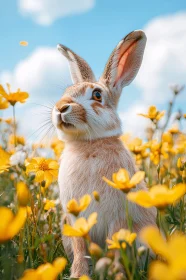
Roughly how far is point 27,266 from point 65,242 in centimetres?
73

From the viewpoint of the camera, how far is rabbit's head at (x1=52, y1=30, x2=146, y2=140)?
2807mm

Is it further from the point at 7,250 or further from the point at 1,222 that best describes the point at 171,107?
the point at 1,222

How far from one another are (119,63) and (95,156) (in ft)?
3.91

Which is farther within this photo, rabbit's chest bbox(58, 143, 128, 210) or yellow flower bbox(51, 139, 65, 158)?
yellow flower bbox(51, 139, 65, 158)

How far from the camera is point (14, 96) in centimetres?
286

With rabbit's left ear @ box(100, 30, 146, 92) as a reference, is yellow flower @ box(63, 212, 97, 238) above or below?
below

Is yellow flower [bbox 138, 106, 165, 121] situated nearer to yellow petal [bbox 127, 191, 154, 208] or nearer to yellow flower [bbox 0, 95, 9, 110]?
yellow flower [bbox 0, 95, 9, 110]

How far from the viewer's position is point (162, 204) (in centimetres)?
136

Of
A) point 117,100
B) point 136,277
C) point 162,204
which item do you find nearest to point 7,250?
point 136,277

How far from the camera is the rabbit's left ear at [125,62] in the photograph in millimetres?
3353

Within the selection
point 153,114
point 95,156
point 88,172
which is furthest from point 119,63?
point 88,172

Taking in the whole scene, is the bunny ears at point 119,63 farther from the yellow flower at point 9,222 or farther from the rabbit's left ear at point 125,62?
the yellow flower at point 9,222

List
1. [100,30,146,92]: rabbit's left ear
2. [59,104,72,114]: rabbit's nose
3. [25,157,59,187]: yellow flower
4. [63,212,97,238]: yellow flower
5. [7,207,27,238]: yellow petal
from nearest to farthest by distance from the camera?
[7,207,27,238]: yellow petal → [63,212,97,238]: yellow flower → [25,157,59,187]: yellow flower → [59,104,72,114]: rabbit's nose → [100,30,146,92]: rabbit's left ear

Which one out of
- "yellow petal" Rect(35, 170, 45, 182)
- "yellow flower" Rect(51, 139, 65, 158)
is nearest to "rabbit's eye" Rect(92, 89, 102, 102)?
"yellow petal" Rect(35, 170, 45, 182)
